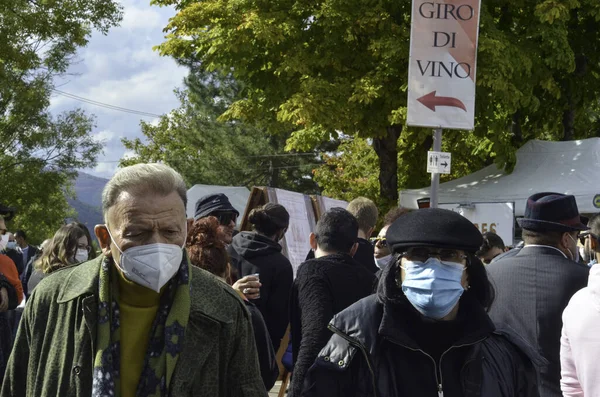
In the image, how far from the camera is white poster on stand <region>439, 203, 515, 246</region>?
47.8 ft

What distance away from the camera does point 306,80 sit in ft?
58.6

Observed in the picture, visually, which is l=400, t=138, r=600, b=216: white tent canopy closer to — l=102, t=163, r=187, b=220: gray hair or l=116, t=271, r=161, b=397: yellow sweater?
l=102, t=163, r=187, b=220: gray hair

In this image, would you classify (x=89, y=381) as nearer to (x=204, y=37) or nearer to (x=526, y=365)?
(x=526, y=365)

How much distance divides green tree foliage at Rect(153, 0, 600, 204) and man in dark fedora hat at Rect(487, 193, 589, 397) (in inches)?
480

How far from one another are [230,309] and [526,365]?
0.99m

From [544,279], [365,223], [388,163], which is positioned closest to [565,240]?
[544,279]

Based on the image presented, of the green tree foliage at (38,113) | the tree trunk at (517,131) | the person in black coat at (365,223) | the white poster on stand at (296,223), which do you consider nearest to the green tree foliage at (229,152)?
the green tree foliage at (38,113)

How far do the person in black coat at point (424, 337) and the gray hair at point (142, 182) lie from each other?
0.71 m

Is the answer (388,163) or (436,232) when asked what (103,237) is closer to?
(436,232)

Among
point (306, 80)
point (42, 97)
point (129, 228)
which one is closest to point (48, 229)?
point (42, 97)

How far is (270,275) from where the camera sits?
6.64 meters

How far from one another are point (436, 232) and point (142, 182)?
991 mm

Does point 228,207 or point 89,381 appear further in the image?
point 228,207

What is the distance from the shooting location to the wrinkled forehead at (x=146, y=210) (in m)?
3.04
